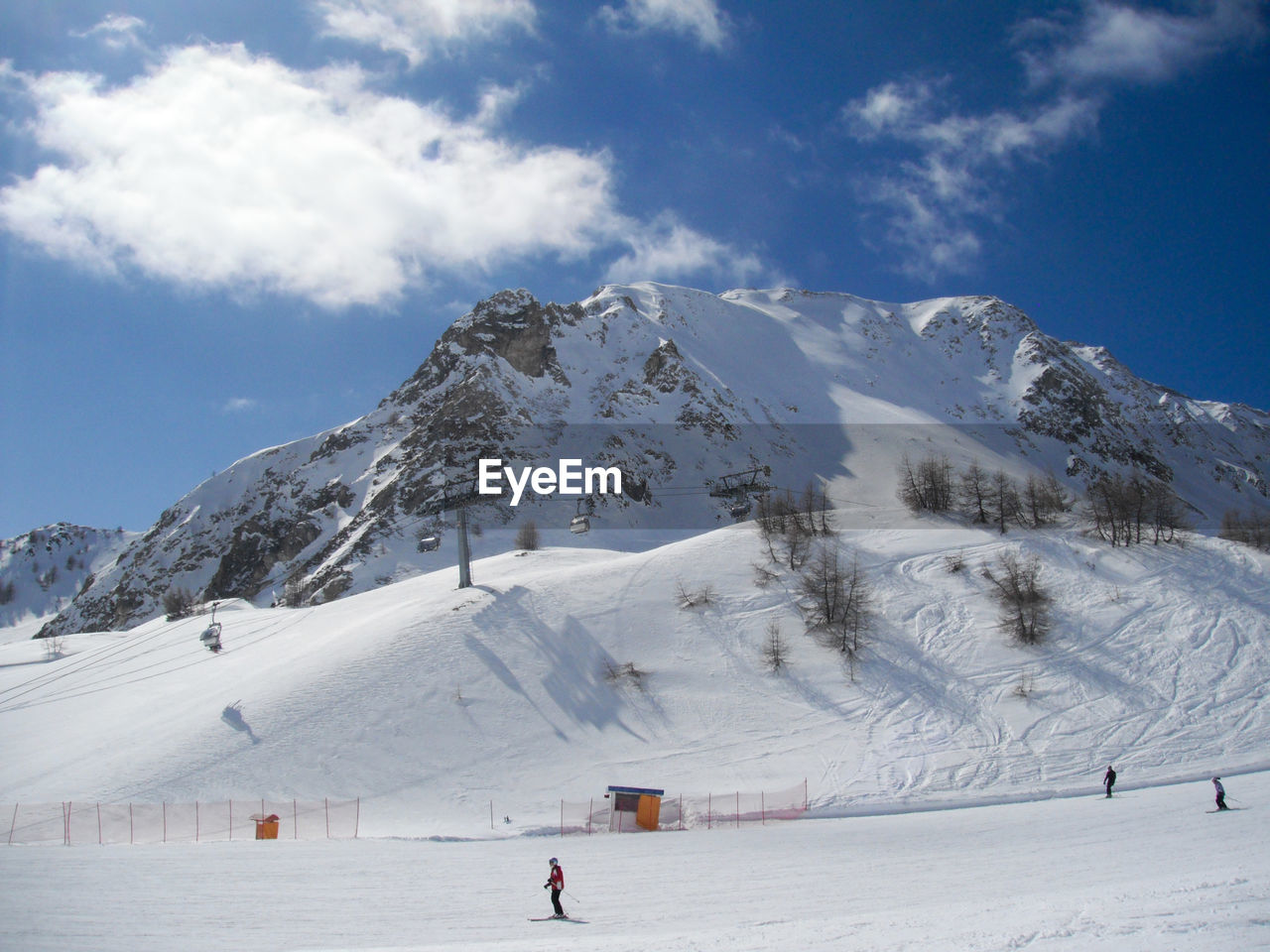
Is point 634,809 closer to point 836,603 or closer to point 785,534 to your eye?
point 836,603

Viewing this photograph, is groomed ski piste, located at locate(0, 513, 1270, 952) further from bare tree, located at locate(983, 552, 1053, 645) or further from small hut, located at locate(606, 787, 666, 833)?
small hut, located at locate(606, 787, 666, 833)

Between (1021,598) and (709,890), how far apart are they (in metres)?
27.3

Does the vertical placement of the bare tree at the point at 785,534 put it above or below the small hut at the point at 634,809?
above

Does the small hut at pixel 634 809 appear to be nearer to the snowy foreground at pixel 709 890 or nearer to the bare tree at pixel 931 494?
the snowy foreground at pixel 709 890

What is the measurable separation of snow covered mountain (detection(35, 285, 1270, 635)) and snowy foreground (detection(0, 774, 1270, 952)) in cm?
4949

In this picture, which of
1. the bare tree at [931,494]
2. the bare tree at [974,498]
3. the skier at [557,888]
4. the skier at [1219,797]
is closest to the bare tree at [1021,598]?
the bare tree at [974,498]

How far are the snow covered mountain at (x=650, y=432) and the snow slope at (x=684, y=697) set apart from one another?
3042 centimetres

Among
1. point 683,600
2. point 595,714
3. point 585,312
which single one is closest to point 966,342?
point 585,312

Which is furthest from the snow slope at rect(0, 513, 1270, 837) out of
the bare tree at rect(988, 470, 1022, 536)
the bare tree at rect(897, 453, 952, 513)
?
the bare tree at rect(897, 453, 952, 513)

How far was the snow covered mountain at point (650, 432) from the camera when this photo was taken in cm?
9062

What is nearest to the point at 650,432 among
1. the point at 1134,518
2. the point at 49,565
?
the point at 1134,518

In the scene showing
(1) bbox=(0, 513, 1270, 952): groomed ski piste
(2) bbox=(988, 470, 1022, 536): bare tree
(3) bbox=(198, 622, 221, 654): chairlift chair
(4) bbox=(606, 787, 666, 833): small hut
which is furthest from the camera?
(2) bbox=(988, 470, 1022, 536): bare tree

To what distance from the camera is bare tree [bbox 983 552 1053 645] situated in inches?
1437

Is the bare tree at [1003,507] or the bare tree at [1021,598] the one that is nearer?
the bare tree at [1021,598]
